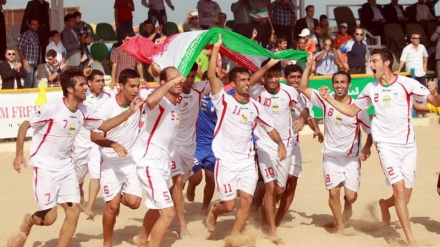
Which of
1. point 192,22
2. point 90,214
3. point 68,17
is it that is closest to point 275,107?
point 90,214

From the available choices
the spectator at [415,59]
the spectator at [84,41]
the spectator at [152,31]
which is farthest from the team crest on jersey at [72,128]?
the spectator at [415,59]

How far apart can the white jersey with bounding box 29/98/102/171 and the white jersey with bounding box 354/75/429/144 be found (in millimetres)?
3254

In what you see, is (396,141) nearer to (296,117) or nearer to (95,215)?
(296,117)

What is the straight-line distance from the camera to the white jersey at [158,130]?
1032cm

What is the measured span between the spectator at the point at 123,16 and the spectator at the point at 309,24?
13.4 ft

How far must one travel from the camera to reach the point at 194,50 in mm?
11297

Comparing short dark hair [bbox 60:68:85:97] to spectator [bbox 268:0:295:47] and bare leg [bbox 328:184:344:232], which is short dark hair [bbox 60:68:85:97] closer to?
bare leg [bbox 328:184:344:232]

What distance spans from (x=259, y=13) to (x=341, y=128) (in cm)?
1202

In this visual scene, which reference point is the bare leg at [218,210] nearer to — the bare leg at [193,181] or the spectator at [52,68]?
the bare leg at [193,181]

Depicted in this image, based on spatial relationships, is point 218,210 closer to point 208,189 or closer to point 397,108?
point 208,189

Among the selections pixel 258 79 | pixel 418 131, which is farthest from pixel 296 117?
pixel 418 131

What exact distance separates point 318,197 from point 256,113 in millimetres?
3751

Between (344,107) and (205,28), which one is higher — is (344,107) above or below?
below

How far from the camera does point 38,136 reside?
10078 millimetres
